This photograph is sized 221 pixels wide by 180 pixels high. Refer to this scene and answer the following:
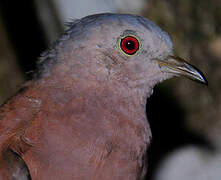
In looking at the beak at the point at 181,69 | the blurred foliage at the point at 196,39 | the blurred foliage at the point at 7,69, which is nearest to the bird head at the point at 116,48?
the beak at the point at 181,69

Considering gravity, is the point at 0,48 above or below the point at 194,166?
above

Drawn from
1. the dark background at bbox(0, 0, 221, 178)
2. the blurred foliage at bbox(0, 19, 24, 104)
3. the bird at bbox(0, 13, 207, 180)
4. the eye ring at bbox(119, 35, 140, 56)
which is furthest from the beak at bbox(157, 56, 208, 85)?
the blurred foliage at bbox(0, 19, 24, 104)

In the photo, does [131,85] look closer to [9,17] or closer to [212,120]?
[212,120]

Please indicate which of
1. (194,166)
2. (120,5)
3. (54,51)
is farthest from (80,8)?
(194,166)

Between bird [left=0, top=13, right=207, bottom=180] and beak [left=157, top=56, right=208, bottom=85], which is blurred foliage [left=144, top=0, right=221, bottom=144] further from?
bird [left=0, top=13, right=207, bottom=180]

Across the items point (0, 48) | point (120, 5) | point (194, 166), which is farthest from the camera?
point (0, 48)

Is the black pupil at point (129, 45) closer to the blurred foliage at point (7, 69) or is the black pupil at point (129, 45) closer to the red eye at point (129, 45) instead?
the red eye at point (129, 45)
